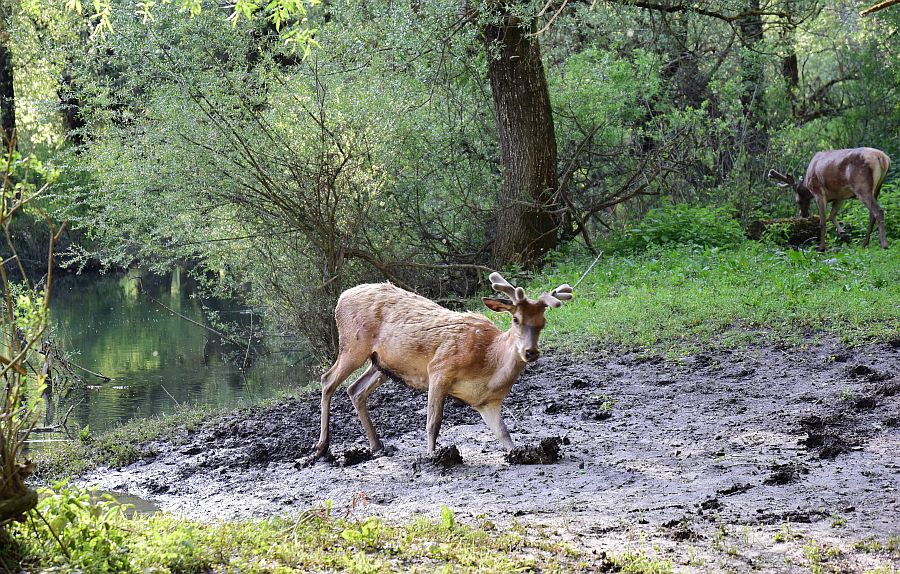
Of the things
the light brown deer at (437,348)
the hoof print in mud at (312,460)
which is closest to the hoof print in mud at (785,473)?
the light brown deer at (437,348)

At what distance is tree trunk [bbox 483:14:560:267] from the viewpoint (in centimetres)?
1784

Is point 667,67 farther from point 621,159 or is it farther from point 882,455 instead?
point 882,455

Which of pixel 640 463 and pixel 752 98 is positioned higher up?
pixel 752 98

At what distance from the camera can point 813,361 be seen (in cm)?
1018

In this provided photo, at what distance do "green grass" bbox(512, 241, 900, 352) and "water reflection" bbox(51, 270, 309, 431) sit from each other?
4.72 meters

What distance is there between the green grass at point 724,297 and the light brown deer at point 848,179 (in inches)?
29.5

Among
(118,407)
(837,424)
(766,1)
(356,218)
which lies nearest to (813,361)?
(837,424)

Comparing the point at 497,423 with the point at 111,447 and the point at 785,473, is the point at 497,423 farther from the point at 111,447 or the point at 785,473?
the point at 111,447

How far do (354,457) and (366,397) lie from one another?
611mm

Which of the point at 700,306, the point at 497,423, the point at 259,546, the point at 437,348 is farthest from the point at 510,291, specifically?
the point at 700,306

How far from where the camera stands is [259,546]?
16.9 feet

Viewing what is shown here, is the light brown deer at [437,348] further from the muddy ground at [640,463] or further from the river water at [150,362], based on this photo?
the river water at [150,362]

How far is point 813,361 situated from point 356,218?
24.2ft

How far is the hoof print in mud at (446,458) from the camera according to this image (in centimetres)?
764
